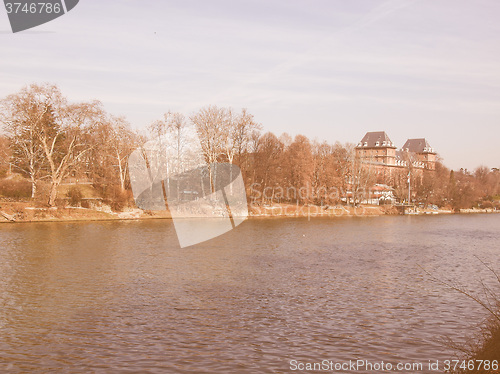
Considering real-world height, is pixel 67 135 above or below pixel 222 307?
above

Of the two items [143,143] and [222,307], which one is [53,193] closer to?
[143,143]

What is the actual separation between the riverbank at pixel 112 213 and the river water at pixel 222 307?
988 inches

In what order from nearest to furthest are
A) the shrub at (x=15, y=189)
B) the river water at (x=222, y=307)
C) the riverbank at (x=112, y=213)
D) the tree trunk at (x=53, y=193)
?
1. the river water at (x=222, y=307)
2. the riverbank at (x=112, y=213)
3. the tree trunk at (x=53, y=193)
4. the shrub at (x=15, y=189)

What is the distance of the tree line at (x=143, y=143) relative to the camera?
66250 millimetres

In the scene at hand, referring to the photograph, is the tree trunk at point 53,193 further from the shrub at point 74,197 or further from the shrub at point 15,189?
the shrub at point 15,189

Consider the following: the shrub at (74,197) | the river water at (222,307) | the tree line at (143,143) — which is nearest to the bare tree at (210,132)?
the tree line at (143,143)

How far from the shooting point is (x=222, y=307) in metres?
20.8

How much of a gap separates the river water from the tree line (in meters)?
30.9

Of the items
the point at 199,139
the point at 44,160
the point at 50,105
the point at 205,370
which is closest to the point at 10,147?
the point at 44,160

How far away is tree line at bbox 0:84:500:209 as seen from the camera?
6625 centimetres

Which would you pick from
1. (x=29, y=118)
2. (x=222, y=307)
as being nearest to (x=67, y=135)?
(x=29, y=118)

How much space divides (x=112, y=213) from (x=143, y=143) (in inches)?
598

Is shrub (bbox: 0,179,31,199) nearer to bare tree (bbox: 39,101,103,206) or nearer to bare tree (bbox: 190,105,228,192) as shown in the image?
bare tree (bbox: 39,101,103,206)

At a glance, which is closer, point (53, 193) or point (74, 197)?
point (53, 193)
